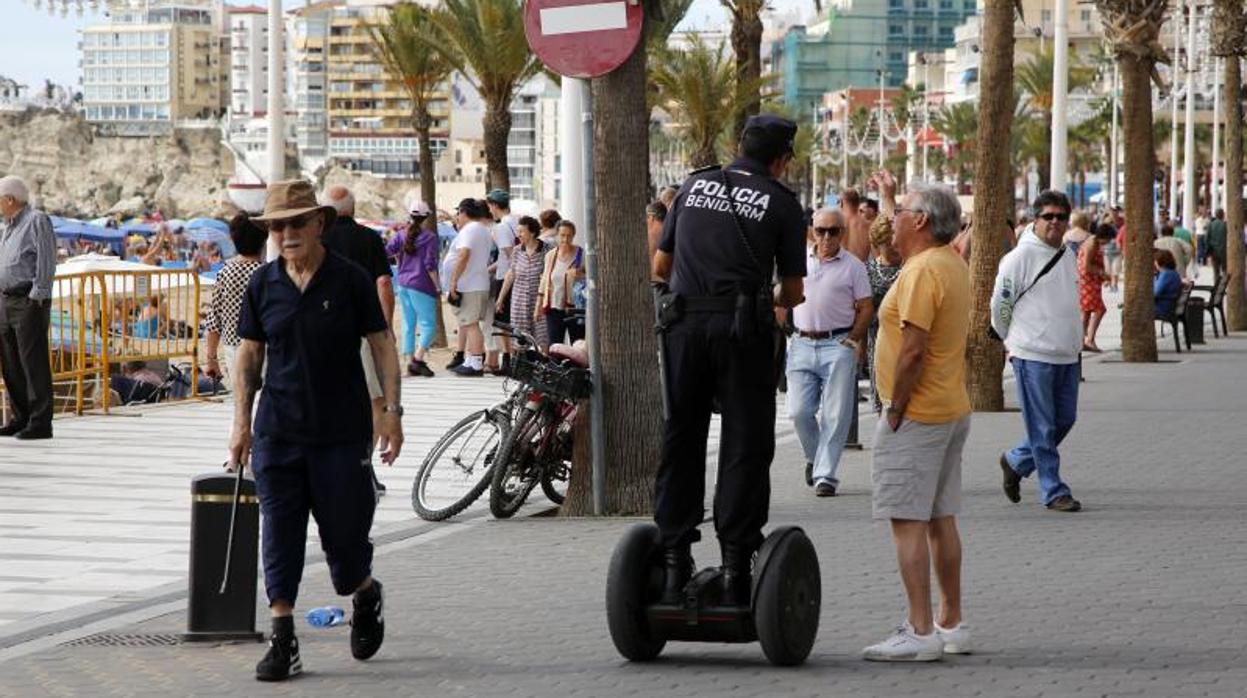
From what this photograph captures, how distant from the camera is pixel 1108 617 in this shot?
8891 mm

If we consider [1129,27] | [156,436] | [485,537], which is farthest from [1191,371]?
[485,537]

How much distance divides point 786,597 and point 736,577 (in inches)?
8.5

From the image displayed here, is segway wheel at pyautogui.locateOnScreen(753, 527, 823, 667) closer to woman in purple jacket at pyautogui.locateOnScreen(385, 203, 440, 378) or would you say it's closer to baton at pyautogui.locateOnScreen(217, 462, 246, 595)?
baton at pyautogui.locateOnScreen(217, 462, 246, 595)

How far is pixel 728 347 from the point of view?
7949 mm

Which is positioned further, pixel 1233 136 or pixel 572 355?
pixel 1233 136

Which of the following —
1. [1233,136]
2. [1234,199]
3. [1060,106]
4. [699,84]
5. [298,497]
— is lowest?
[298,497]

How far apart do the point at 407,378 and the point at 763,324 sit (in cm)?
1619

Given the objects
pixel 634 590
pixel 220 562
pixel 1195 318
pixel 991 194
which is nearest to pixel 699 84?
pixel 1195 318

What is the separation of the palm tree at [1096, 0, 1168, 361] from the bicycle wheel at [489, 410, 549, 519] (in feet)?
49.8

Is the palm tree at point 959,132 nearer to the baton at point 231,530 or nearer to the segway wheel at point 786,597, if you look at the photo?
the baton at point 231,530

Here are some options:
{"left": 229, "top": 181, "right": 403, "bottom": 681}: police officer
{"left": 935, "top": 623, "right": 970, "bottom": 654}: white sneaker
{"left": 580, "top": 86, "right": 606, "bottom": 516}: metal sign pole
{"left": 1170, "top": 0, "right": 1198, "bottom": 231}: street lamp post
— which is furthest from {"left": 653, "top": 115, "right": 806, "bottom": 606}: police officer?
{"left": 1170, "top": 0, "right": 1198, "bottom": 231}: street lamp post

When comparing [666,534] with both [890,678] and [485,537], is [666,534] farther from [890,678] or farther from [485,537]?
[485,537]

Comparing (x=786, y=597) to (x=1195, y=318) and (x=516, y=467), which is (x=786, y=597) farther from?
(x=1195, y=318)

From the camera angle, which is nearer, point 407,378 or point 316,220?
point 316,220
